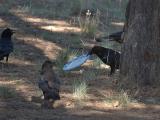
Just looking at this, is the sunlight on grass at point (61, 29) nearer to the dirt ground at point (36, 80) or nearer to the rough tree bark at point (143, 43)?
the dirt ground at point (36, 80)

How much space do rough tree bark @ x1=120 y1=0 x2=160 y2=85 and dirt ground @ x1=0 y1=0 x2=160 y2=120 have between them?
1.34 ft

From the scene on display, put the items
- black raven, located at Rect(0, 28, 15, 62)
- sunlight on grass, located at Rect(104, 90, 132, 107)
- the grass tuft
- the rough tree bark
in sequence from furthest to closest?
black raven, located at Rect(0, 28, 15, 62), the rough tree bark, the grass tuft, sunlight on grass, located at Rect(104, 90, 132, 107)

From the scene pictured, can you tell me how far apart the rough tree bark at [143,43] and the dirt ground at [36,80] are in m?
0.41

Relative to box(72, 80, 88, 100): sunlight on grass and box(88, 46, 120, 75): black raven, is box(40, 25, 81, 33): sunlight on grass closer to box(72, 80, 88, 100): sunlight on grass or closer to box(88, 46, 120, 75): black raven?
box(88, 46, 120, 75): black raven

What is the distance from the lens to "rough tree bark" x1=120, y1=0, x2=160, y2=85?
11.5m

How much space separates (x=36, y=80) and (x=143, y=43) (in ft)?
7.46

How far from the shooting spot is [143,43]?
11.6 metres

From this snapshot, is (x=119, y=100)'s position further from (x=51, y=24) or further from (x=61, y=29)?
(x=51, y=24)

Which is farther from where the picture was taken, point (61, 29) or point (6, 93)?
point (61, 29)

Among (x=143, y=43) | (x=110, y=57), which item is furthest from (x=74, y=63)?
(x=143, y=43)

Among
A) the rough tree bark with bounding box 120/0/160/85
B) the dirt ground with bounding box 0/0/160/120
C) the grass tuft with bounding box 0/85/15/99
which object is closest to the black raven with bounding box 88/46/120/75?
the dirt ground with bounding box 0/0/160/120

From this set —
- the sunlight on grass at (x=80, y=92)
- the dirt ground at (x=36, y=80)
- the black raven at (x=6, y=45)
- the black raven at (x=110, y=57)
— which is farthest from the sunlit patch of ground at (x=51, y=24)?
the sunlight on grass at (x=80, y=92)

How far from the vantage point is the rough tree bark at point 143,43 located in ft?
37.8

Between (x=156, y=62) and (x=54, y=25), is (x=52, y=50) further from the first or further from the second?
(x=156, y=62)
